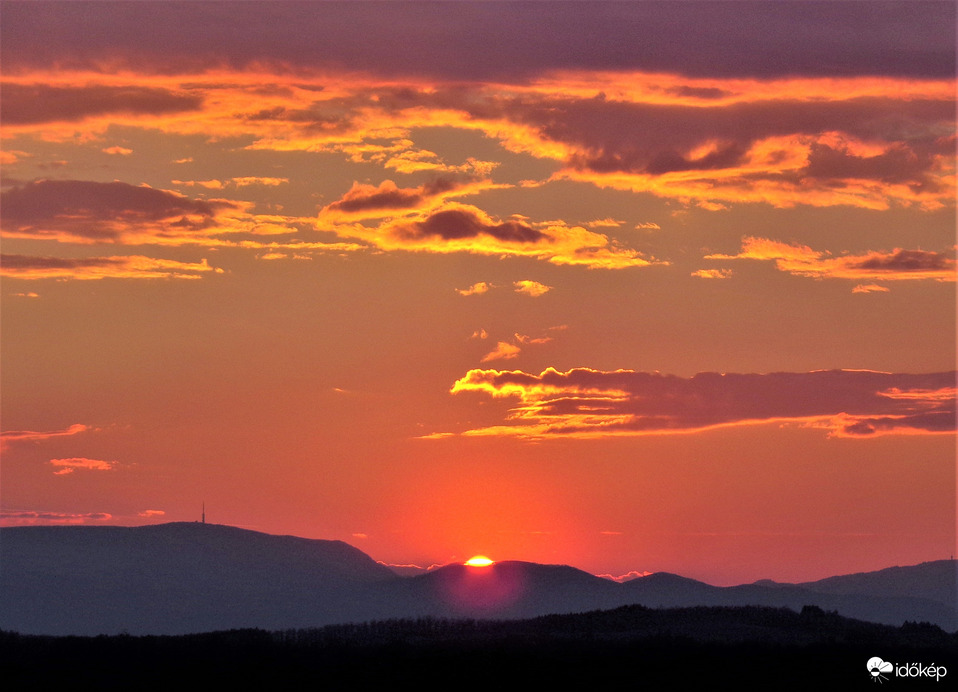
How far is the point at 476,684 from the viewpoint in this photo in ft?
224

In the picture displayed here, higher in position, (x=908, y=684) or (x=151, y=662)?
(x=151, y=662)

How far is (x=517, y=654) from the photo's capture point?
2982 inches

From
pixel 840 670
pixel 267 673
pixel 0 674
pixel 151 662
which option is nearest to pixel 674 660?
pixel 840 670

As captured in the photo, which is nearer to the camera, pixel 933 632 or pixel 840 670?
pixel 840 670

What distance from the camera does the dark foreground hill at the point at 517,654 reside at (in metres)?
70.0

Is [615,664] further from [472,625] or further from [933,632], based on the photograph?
[933,632]

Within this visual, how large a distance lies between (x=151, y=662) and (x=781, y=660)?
3415 cm

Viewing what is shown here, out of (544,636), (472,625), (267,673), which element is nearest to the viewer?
(267,673)

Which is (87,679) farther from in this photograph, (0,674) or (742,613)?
(742,613)

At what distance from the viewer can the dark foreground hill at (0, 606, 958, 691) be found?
70.0 m

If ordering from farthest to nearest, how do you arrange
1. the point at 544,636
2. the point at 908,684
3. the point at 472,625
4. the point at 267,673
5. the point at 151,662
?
the point at 472,625 → the point at 544,636 → the point at 151,662 → the point at 267,673 → the point at 908,684

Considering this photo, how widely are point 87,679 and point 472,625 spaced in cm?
2639

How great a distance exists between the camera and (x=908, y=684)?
6669 cm

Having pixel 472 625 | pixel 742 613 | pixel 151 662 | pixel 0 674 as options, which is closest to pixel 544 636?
pixel 472 625
